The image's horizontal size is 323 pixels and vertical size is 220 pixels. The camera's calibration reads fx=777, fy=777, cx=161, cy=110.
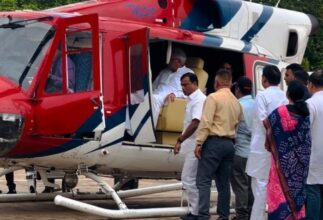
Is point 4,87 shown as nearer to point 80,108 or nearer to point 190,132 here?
point 80,108

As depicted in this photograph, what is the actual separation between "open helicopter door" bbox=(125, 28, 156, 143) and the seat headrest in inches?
64.1

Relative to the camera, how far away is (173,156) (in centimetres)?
1052

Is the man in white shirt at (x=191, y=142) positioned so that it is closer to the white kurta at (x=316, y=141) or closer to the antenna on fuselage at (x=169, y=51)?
the antenna on fuselage at (x=169, y=51)

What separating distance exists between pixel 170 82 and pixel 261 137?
2654 millimetres

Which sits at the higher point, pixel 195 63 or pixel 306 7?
pixel 195 63

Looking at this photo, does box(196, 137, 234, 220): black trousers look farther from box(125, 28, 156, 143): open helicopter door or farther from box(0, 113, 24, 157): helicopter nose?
box(0, 113, 24, 157): helicopter nose

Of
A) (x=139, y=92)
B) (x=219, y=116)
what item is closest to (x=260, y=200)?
(x=219, y=116)

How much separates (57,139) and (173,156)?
192cm

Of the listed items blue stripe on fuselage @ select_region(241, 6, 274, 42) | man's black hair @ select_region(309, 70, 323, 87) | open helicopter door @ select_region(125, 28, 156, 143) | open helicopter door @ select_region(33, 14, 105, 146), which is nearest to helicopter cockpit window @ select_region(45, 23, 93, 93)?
open helicopter door @ select_region(33, 14, 105, 146)

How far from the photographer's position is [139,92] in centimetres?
983

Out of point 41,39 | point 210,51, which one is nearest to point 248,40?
point 210,51

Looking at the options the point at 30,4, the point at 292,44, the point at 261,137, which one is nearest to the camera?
the point at 261,137

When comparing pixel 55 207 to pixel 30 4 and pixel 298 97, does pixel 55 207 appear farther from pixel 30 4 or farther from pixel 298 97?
pixel 30 4

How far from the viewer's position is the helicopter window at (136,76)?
982 cm
